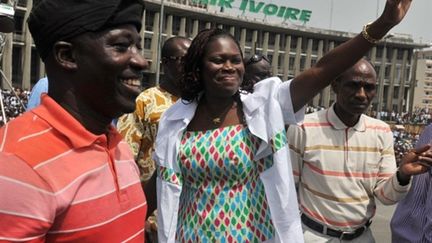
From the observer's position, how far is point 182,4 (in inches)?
2227

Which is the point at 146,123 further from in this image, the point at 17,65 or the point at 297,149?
→ the point at 17,65

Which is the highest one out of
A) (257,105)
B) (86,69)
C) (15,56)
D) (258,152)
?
(86,69)

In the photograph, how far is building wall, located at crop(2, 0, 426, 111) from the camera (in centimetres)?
4316

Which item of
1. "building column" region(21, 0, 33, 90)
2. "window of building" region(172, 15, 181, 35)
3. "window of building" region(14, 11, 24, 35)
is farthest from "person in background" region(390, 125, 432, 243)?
"window of building" region(172, 15, 181, 35)

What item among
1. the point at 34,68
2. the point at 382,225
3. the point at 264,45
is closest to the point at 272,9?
the point at 264,45

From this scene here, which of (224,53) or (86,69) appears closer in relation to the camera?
(86,69)

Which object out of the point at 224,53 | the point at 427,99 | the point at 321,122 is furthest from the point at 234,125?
the point at 427,99

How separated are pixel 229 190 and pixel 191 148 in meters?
0.26

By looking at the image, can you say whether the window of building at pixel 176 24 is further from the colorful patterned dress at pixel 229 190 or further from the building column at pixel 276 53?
the colorful patterned dress at pixel 229 190

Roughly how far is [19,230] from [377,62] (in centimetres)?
7540

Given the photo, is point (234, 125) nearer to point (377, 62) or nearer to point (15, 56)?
point (15, 56)

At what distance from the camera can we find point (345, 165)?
286 centimetres

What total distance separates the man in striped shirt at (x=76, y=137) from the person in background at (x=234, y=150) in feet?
2.45

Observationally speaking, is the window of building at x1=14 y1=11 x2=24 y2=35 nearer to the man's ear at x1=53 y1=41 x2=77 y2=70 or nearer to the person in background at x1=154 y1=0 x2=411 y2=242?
the person in background at x1=154 y1=0 x2=411 y2=242
